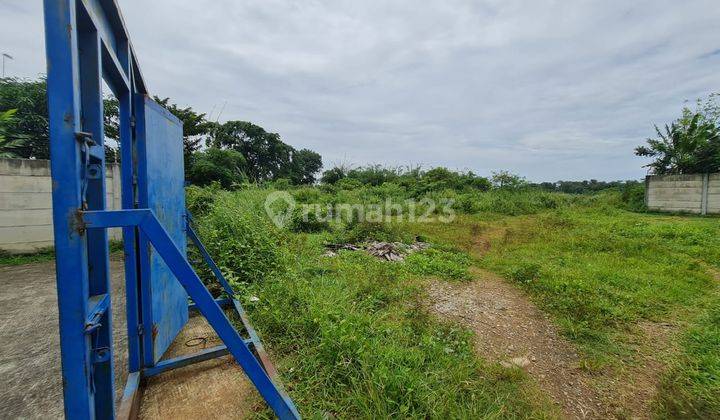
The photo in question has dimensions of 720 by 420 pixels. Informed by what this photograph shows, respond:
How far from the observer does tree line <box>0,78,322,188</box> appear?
8.08 meters

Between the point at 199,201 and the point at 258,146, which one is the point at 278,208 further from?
the point at 258,146

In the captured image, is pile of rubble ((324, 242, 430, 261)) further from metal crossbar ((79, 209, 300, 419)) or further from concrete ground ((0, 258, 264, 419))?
metal crossbar ((79, 209, 300, 419))

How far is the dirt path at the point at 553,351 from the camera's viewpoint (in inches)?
88.5

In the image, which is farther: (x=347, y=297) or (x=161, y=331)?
(x=347, y=297)

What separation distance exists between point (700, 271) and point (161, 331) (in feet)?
23.8

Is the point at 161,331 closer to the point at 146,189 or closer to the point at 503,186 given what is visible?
the point at 146,189

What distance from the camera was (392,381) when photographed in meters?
1.98

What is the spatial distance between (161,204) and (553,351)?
3658 mm

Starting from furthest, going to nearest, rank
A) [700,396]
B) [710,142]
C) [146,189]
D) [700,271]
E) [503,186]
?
[503,186]
[710,142]
[700,271]
[700,396]
[146,189]

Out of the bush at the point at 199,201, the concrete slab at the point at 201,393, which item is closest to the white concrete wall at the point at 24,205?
the bush at the point at 199,201


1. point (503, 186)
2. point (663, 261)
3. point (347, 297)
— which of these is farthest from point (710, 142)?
point (347, 297)

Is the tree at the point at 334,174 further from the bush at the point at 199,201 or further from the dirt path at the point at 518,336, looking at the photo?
the dirt path at the point at 518,336

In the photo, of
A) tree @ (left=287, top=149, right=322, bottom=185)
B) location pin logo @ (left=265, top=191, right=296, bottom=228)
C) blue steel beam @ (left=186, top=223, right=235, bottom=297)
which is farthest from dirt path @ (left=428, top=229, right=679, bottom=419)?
tree @ (left=287, top=149, right=322, bottom=185)

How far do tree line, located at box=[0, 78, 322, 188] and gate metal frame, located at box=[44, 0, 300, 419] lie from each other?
16.4ft
